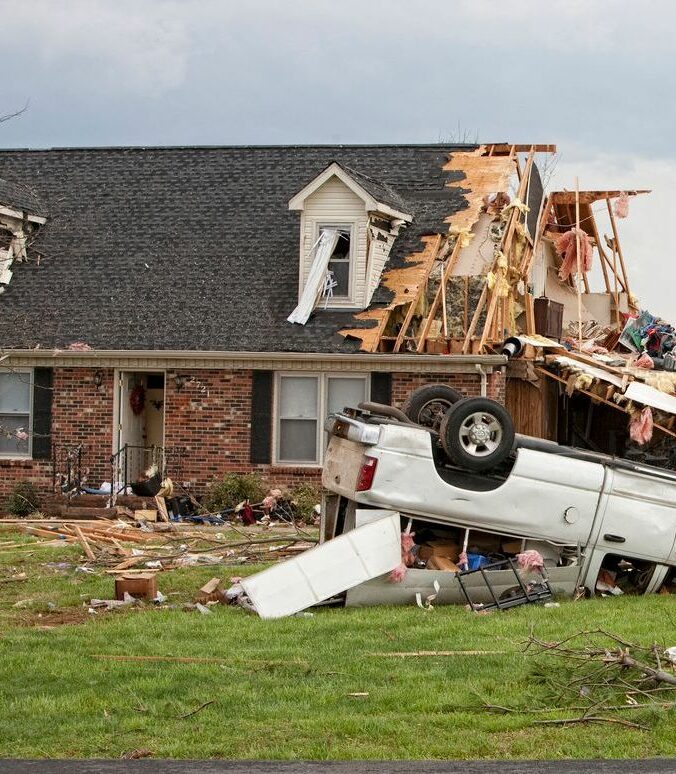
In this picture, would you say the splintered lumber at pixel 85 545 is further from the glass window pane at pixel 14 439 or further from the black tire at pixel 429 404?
the glass window pane at pixel 14 439

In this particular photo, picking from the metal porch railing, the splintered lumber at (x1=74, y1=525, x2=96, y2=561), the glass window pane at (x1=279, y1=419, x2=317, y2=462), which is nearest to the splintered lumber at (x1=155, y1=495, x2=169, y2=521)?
the metal porch railing

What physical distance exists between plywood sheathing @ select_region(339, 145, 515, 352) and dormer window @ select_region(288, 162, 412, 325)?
15.1 inches

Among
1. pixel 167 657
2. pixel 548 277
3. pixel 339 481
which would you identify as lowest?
pixel 167 657

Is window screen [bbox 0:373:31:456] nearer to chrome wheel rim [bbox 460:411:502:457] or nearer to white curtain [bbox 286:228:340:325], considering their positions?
white curtain [bbox 286:228:340:325]

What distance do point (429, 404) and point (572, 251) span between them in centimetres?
1307

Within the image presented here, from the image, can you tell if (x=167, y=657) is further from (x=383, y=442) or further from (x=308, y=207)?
(x=308, y=207)

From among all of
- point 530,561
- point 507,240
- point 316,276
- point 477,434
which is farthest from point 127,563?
point 507,240

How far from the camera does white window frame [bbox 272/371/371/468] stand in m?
22.3

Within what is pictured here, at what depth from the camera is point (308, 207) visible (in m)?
23.3

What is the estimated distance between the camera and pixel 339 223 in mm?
23234

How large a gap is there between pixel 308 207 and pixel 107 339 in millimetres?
4042

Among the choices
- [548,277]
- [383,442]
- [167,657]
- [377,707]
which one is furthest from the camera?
[548,277]

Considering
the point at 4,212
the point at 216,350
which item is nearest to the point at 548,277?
the point at 216,350

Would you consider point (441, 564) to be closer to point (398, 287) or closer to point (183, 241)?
point (398, 287)
